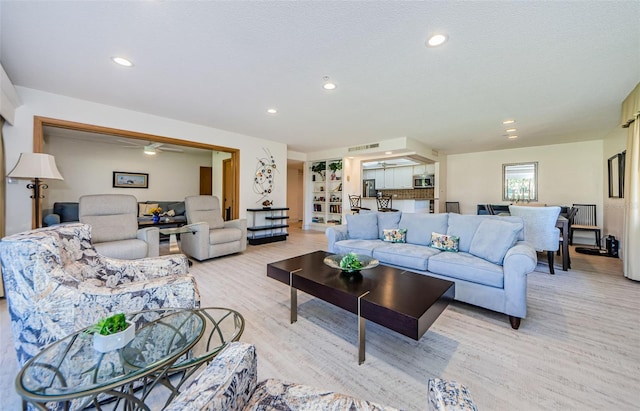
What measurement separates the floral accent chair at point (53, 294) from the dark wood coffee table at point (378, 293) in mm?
870

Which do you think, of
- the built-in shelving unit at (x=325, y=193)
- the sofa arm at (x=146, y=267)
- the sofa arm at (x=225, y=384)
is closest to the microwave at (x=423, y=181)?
the built-in shelving unit at (x=325, y=193)

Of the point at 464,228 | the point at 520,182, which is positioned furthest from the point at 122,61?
the point at 520,182

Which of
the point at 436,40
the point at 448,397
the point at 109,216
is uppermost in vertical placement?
the point at 436,40

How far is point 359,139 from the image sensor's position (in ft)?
19.2

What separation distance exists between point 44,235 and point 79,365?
0.83m

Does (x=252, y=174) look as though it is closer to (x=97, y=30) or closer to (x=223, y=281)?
(x=223, y=281)

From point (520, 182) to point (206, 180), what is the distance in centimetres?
937

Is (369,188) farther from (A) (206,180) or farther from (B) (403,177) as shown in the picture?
(A) (206,180)

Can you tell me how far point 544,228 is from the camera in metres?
3.42

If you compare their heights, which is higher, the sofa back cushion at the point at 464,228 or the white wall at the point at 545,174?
the white wall at the point at 545,174

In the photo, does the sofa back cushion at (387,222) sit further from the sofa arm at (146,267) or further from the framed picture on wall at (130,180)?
the framed picture on wall at (130,180)

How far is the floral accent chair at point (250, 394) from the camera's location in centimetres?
67

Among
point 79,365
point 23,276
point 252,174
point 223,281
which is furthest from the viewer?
point 252,174

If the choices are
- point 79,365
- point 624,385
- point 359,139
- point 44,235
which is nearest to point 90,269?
point 44,235
